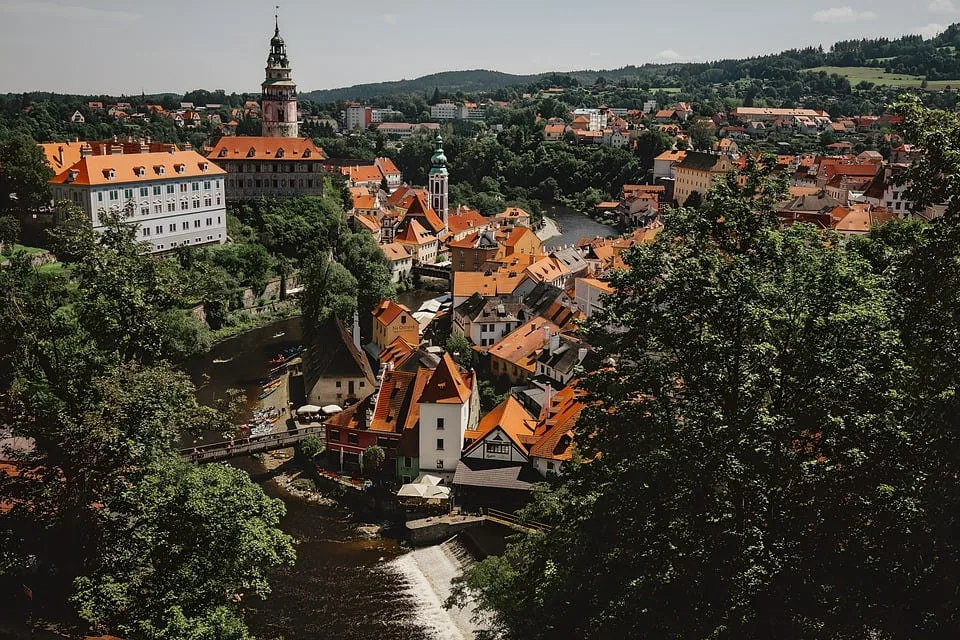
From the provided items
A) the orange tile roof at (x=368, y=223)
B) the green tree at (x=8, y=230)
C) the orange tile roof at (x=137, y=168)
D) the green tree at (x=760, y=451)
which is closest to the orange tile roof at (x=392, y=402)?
the green tree at (x=760, y=451)

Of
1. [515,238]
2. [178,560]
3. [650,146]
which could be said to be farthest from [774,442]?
[650,146]

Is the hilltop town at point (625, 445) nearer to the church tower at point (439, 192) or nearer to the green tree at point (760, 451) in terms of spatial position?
the green tree at point (760, 451)

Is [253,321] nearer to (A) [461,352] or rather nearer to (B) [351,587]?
(A) [461,352]

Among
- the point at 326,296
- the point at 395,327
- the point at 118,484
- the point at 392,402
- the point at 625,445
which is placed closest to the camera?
the point at 625,445

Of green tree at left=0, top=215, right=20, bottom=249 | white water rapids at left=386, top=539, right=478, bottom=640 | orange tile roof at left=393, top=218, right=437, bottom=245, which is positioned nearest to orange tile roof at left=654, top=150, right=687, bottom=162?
orange tile roof at left=393, top=218, right=437, bottom=245

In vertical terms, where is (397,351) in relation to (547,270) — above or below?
below

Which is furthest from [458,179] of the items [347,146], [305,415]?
[305,415]

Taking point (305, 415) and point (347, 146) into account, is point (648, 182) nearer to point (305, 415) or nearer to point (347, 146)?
point (347, 146)
